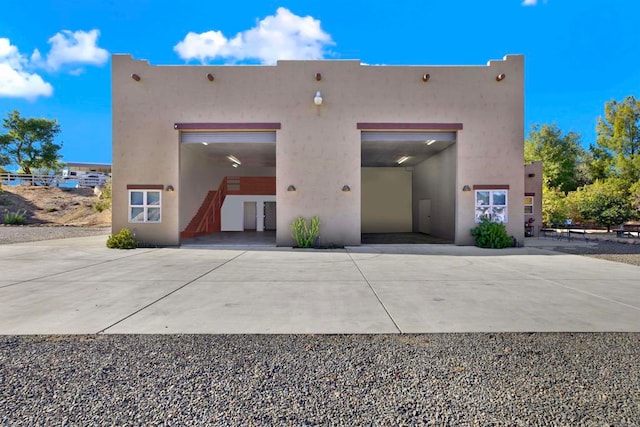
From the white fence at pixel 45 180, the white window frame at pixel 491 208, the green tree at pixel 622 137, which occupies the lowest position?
the white window frame at pixel 491 208

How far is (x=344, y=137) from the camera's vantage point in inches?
527

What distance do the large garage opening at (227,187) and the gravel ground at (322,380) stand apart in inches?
420

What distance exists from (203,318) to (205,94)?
11.1 metres

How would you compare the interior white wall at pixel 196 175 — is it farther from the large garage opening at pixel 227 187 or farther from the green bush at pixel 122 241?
the green bush at pixel 122 241

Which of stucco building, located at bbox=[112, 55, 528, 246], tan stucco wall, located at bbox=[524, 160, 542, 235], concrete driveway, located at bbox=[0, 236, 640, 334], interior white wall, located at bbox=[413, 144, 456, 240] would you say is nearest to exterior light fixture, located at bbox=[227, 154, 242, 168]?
stucco building, located at bbox=[112, 55, 528, 246]

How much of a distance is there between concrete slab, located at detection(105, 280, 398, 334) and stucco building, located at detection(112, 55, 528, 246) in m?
7.25

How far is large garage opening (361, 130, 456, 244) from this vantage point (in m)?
14.9

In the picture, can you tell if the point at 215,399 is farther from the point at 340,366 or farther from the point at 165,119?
the point at 165,119

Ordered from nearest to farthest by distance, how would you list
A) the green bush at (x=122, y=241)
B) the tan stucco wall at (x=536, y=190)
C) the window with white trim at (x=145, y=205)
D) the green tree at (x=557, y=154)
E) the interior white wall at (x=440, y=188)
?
1. the green bush at (x=122, y=241)
2. the window with white trim at (x=145, y=205)
3. the interior white wall at (x=440, y=188)
4. the tan stucco wall at (x=536, y=190)
5. the green tree at (x=557, y=154)

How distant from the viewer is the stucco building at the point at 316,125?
1332cm

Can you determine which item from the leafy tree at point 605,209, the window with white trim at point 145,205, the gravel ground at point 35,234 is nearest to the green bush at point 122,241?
the window with white trim at point 145,205

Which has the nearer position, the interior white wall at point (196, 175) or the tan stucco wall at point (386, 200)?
the interior white wall at point (196, 175)

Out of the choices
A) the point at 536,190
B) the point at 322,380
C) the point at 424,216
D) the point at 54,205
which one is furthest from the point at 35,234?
the point at 536,190

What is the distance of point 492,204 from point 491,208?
0.17 m
